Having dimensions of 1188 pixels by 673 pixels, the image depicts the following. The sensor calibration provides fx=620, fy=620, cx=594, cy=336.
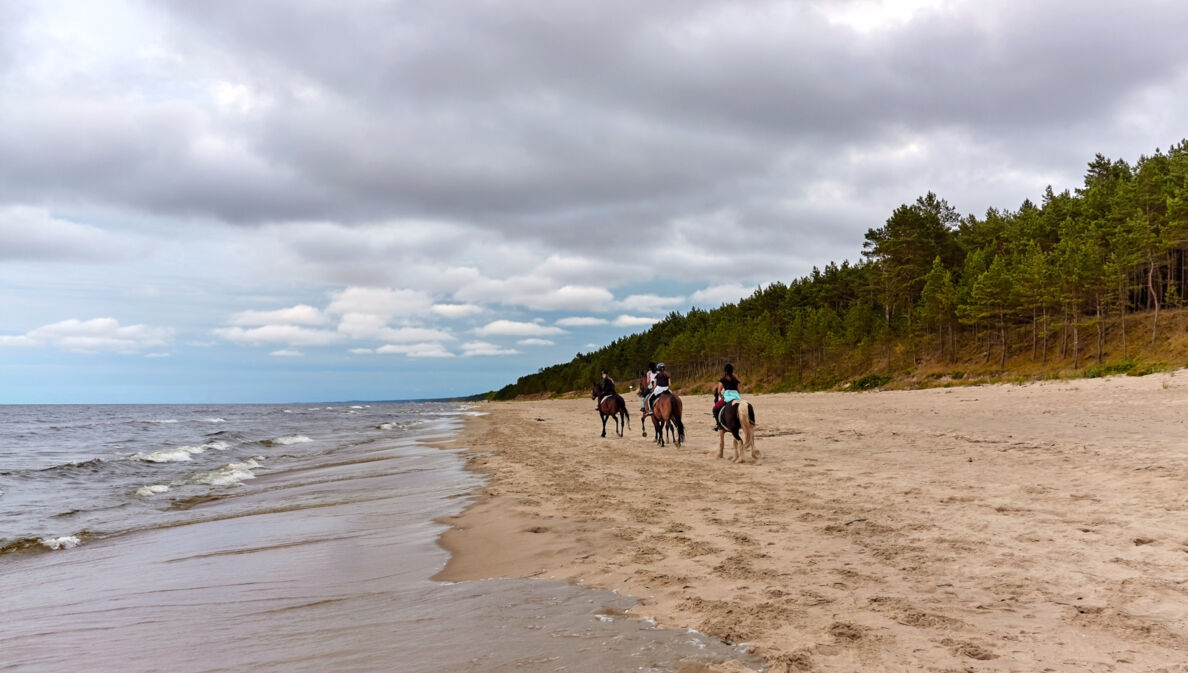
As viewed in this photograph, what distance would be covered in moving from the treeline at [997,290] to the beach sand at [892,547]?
46.1 meters

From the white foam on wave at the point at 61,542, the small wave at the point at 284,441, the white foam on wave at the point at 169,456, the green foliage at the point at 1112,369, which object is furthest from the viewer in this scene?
the green foliage at the point at 1112,369

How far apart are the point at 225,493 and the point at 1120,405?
1098 inches

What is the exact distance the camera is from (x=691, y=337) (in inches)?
4547

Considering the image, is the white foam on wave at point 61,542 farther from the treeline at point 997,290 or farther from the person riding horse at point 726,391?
the treeline at point 997,290

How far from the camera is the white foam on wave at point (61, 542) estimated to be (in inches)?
Result: 383

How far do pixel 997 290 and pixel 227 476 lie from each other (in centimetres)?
6034

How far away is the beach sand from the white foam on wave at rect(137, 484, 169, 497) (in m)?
9.13

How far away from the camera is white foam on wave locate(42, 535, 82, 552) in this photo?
9727mm

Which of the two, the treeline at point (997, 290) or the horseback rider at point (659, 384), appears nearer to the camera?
the horseback rider at point (659, 384)

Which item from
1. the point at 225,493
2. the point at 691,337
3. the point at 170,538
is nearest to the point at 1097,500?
the point at 170,538

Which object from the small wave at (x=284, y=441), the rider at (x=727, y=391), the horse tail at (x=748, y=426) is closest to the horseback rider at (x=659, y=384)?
the rider at (x=727, y=391)

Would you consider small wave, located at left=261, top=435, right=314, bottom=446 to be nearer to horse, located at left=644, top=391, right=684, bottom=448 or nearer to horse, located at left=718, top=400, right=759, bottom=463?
horse, located at left=644, top=391, right=684, bottom=448

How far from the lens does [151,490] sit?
15.7m

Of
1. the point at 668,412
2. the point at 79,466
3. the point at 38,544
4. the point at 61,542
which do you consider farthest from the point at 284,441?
the point at 61,542
